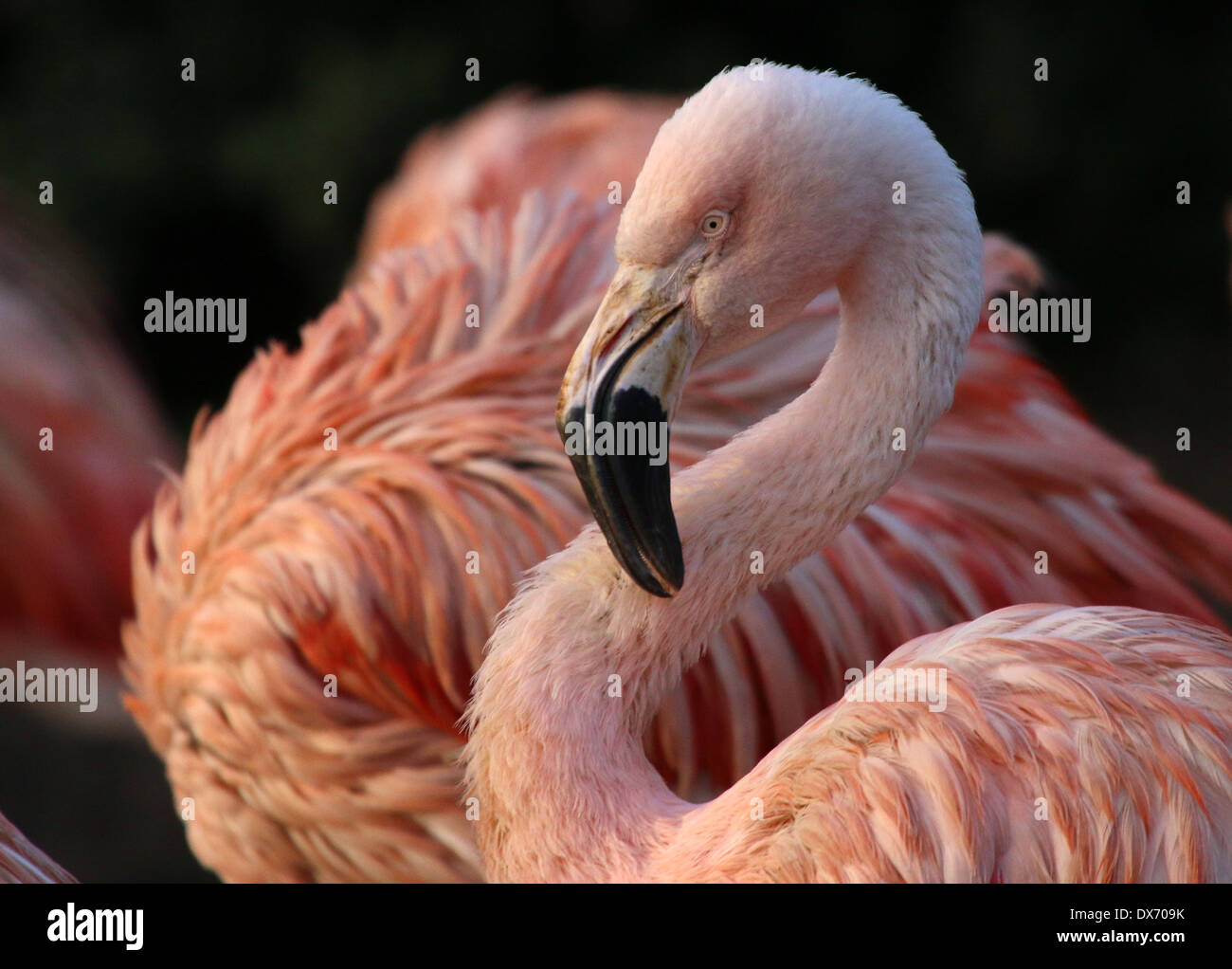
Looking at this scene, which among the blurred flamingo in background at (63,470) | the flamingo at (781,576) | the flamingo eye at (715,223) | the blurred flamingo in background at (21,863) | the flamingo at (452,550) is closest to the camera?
the flamingo at (781,576)

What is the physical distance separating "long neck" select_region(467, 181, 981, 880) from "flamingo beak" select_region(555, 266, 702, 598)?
100 mm

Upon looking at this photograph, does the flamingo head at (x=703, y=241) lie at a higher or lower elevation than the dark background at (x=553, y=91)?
lower

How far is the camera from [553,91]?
386cm

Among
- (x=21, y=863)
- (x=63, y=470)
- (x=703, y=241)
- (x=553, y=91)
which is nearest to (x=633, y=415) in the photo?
(x=703, y=241)

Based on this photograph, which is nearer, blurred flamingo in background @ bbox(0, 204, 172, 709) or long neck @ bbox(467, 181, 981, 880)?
long neck @ bbox(467, 181, 981, 880)

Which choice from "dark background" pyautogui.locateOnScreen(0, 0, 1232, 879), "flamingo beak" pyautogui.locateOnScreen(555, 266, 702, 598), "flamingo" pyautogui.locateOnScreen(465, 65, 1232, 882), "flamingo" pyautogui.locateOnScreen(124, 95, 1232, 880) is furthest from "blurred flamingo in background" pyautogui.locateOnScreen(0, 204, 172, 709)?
"flamingo beak" pyautogui.locateOnScreen(555, 266, 702, 598)

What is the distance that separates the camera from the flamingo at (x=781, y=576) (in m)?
1.26

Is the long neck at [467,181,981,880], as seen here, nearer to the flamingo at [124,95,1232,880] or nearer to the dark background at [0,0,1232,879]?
the flamingo at [124,95,1232,880]

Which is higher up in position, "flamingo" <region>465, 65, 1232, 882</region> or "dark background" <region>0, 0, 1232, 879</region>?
"dark background" <region>0, 0, 1232, 879</region>

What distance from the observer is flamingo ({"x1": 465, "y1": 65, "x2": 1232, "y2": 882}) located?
1.26m

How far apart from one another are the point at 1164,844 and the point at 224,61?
10.9 feet

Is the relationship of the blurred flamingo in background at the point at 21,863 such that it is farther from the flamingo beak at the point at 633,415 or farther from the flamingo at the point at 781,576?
the flamingo beak at the point at 633,415

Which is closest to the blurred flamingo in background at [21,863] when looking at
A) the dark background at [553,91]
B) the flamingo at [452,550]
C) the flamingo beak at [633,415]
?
the flamingo at [452,550]
